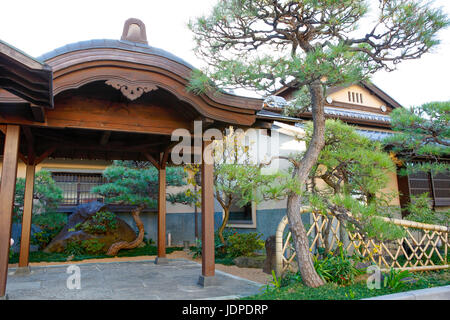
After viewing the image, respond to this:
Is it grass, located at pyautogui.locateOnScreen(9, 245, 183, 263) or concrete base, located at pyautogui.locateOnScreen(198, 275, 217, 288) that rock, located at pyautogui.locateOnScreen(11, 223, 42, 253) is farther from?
concrete base, located at pyautogui.locateOnScreen(198, 275, 217, 288)

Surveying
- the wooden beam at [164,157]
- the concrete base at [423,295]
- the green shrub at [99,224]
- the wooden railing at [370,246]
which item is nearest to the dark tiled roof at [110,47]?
the wooden beam at [164,157]

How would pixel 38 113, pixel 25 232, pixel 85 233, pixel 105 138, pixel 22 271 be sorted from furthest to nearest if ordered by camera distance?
pixel 85 233, pixel 25 232, pixel 22 271, pixel 105 138, pixel 38 113

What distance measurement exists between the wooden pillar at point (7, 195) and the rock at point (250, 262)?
4537mm

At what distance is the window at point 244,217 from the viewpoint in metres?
9.92

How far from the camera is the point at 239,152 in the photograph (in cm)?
840

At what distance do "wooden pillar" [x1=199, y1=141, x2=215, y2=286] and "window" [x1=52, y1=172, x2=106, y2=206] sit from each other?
7.30 metres

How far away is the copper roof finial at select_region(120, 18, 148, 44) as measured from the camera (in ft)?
16.2

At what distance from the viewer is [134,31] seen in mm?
4996

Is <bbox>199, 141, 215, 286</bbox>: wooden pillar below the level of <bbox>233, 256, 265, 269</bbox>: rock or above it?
above

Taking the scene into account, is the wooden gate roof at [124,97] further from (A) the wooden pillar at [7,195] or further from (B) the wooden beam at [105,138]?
(B) the wooden beam at [105,138]

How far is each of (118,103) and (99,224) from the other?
19.5ft

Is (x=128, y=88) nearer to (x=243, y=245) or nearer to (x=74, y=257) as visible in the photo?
(x=243, y=245)

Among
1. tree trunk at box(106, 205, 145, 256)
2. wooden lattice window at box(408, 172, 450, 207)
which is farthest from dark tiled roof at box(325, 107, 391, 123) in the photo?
tree trunk at box(106, 205, 145, 256)

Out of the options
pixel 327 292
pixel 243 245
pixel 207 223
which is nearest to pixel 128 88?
pixel 207 223
